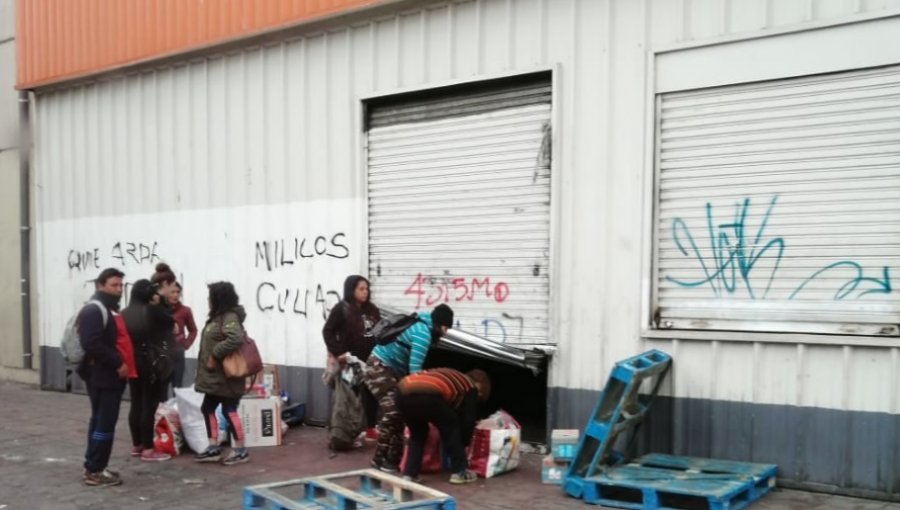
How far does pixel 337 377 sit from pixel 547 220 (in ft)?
8.67

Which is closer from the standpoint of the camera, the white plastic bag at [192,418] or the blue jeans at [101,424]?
the blue jeans at [101,424]

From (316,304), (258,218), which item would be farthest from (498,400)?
(258,218)

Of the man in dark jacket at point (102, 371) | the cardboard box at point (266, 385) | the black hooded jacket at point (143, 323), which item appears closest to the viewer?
the man in dark jacket at point (102, 371)

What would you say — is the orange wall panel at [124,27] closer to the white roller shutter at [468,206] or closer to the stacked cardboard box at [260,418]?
the white roller shutter at [468,206]

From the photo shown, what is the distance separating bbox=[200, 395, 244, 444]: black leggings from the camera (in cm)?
750

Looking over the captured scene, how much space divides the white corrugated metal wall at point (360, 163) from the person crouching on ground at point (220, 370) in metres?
1.97

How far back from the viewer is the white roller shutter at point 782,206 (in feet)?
20.2

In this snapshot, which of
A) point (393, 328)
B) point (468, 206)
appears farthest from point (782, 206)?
point (393, 328)

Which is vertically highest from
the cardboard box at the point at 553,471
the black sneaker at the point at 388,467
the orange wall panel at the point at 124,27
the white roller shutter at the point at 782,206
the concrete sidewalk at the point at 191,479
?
the orange wall panel at the point at 124,27

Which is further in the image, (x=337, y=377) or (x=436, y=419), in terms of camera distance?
(x=337, y=377)

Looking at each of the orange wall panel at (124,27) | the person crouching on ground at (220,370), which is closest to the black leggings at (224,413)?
the person crouching on ground at (220,370)

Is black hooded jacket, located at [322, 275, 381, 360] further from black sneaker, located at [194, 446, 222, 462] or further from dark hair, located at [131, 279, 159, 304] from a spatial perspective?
dark hair, located at [131, 279, 159, 304]

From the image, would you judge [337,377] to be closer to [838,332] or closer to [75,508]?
[75,508]

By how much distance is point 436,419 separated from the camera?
20.8ft
